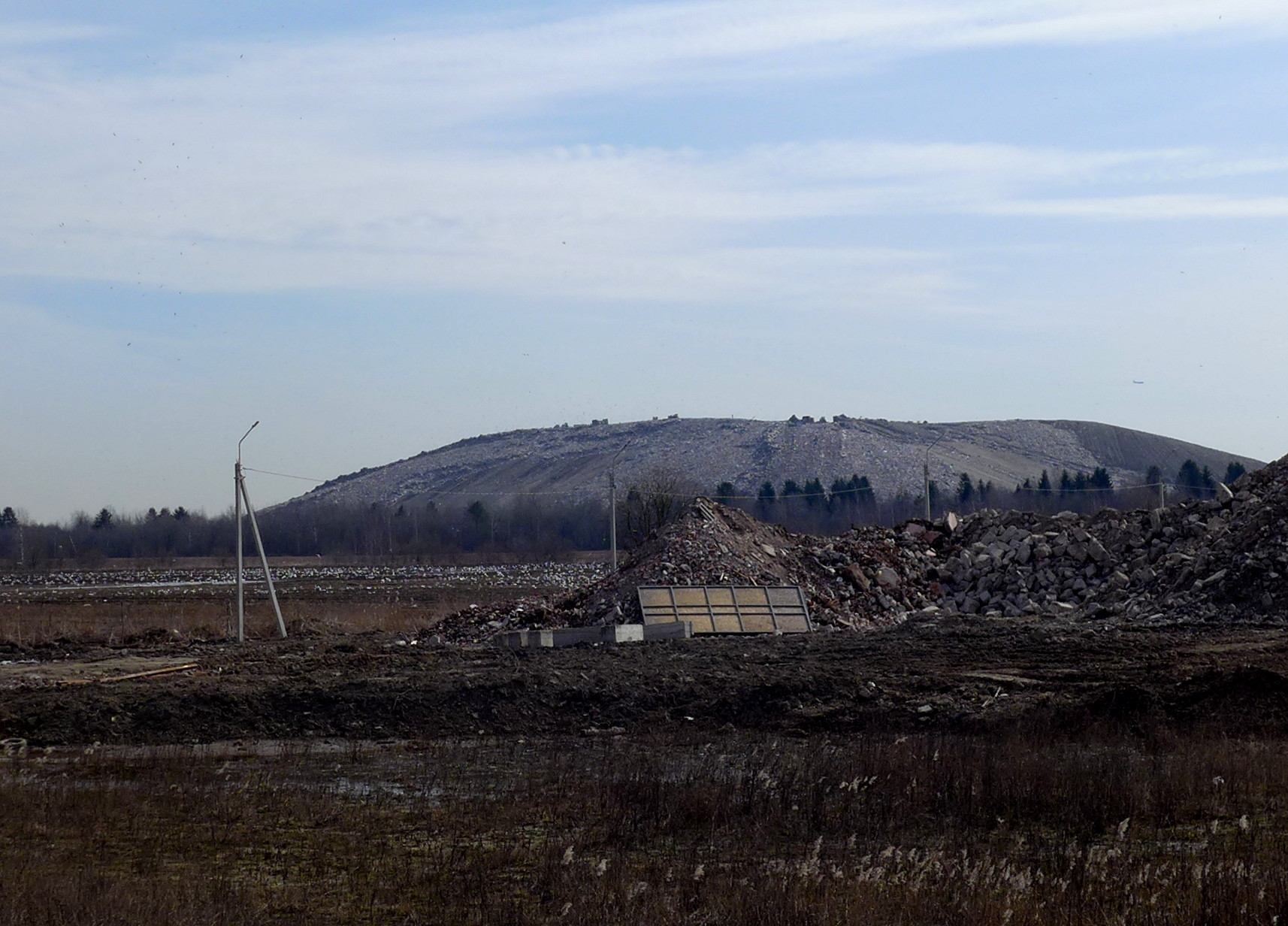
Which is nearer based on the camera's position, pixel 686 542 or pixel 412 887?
pixel 412 887

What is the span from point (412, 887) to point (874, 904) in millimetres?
Answer: 3035

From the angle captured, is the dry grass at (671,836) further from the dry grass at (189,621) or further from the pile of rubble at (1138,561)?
the dry grass at (189,621)

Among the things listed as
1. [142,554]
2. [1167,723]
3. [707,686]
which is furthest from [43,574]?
[1167,723]

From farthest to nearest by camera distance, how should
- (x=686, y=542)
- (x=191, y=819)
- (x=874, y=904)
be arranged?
(x=686, y=542), (x=191, y=819), (x=874, y=904)

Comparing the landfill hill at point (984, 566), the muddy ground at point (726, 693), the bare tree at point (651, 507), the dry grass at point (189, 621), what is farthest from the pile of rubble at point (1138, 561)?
the bare tree at point (651, 507)

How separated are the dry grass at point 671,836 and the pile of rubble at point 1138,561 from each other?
39.8ft

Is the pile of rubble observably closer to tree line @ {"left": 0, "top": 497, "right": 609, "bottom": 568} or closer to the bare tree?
the bare tree

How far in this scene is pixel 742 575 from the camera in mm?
29281

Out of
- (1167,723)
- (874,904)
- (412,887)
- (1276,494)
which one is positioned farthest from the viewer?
(1276,494)

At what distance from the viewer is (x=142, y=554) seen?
126875 millimetres

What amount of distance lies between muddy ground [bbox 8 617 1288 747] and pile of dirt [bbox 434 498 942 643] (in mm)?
6870

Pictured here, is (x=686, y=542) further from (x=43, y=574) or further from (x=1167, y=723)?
(x=43, y=574)

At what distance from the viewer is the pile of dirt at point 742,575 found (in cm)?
2873

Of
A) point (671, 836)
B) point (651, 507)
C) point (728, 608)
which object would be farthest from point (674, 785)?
point (651, 507)
